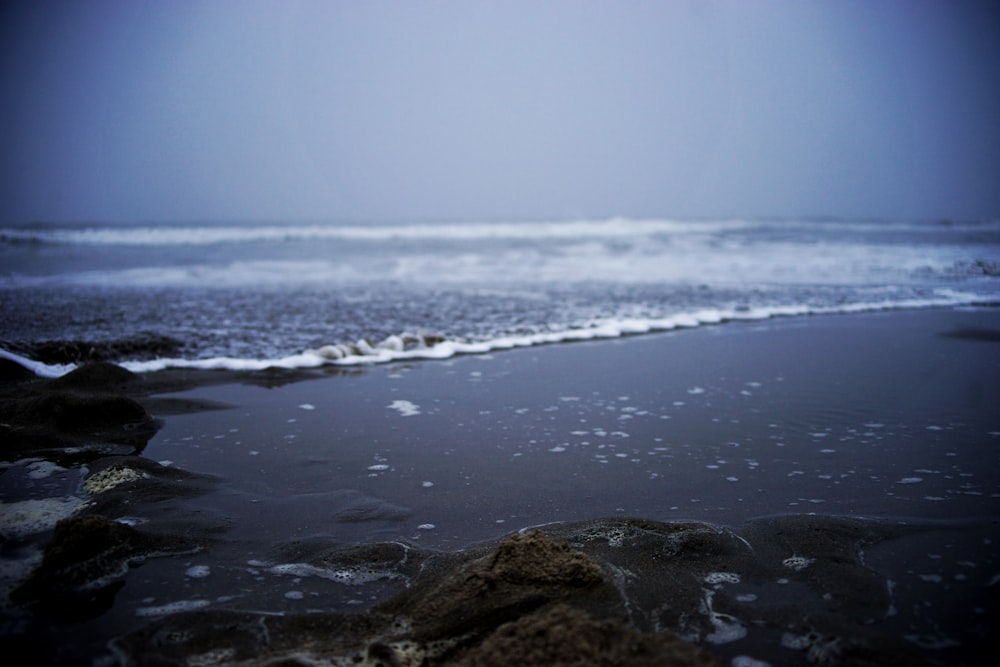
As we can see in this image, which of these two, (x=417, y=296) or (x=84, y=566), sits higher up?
(x=417, y=296)

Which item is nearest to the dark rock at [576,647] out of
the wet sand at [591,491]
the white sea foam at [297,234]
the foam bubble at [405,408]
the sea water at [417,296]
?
the wet sand at [591,491]

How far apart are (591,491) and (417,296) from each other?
8134mm

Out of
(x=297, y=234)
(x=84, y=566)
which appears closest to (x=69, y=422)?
(x=84, y=566)

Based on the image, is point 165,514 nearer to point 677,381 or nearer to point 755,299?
point 677,381

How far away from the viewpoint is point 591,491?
318cm

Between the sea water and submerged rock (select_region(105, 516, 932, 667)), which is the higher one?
the sea water

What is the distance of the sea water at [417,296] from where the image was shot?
6992 mm

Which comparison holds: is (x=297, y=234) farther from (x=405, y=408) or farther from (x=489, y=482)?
(x=489, y=482)

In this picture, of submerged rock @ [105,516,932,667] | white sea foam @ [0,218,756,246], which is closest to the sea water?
submerged rock @ [105,516,932,667]

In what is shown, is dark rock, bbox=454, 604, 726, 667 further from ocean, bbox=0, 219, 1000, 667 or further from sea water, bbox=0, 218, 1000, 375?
sea water, bbox=0, 218, 1000, 375

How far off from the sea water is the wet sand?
143cm

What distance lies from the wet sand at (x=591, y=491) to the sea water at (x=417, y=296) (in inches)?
56.3

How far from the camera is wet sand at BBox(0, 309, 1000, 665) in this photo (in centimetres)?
208

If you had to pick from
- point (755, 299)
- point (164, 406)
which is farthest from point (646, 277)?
point (164, 406)
